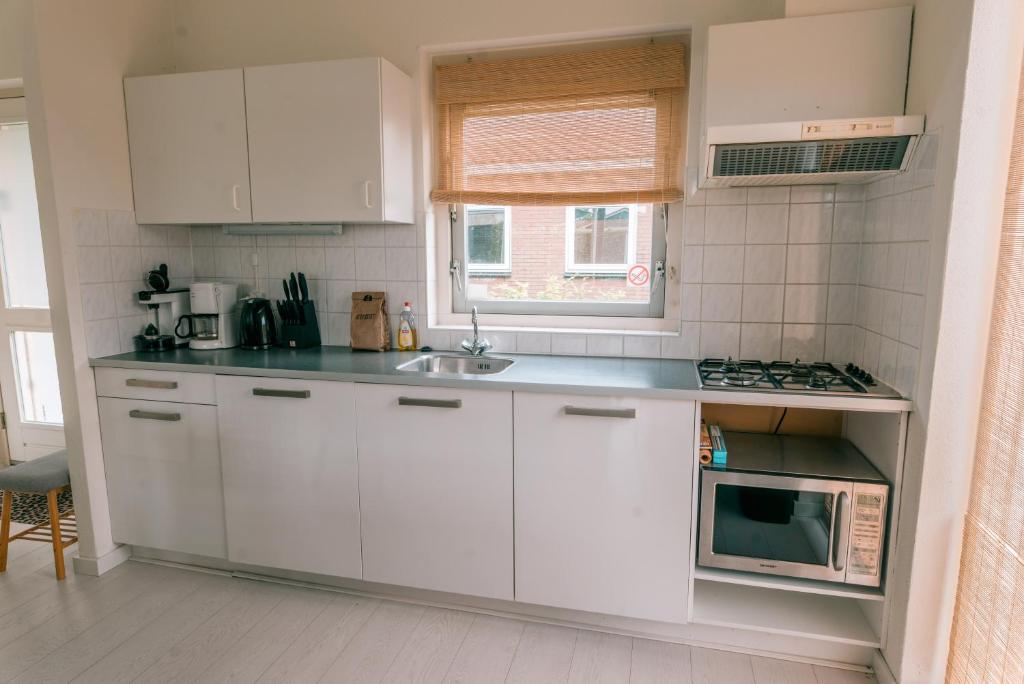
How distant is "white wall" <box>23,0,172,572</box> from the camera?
7.39 ft

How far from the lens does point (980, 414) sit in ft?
5.02

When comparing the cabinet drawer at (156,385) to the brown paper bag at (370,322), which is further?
the brown paper bag at (370,322)

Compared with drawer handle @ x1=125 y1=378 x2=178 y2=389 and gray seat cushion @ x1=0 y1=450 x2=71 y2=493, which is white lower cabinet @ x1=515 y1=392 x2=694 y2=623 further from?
gray seat cushion @ x1=0 y1=450 x2=71 y2=493

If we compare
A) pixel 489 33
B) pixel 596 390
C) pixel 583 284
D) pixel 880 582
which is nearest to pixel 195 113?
pixel 489 33

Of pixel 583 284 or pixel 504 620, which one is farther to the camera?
pixel 583 284

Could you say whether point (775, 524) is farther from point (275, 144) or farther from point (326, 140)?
point (275, 144)

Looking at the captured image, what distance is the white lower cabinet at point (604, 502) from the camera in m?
1.92

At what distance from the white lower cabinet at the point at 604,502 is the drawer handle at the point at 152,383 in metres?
1.42

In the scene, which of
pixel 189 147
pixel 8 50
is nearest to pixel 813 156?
pixel 189 147

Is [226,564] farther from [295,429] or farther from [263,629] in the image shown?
[295,429]

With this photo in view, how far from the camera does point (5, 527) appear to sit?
2502 mm

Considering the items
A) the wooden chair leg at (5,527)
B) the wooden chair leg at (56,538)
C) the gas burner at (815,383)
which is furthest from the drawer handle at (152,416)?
the gas burner at (815,383)

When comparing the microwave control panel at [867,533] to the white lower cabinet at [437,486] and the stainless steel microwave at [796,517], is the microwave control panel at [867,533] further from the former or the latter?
the white lower cabinet at [437,486]

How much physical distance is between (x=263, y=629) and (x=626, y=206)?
2.18 meters
